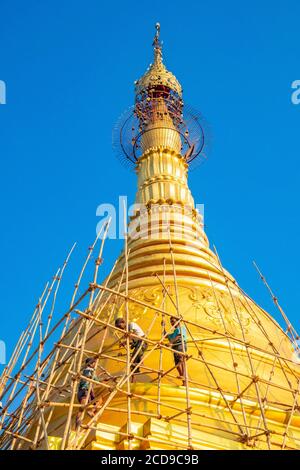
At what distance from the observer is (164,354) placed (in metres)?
11.3

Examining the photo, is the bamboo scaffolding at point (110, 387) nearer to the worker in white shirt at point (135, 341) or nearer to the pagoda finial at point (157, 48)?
the worker in white shirt at point (135, 341)

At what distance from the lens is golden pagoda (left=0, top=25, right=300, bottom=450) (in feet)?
27.2

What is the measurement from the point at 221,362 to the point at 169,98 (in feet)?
35.9

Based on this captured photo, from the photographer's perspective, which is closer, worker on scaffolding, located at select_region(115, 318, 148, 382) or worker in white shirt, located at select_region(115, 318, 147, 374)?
worker on scaffolding, located at select_region(115, 318, 148, 382)

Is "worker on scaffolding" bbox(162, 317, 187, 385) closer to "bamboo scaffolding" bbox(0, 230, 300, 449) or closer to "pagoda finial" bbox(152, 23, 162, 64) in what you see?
"bamboo scaffolding" bbox(0, 230, 300, 449)

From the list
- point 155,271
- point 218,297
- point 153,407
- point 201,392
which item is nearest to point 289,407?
point 201,392

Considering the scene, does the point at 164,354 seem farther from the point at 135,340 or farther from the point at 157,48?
the point at 157,48

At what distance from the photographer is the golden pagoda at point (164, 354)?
8.28 metres

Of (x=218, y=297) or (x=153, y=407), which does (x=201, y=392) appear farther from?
(x=218, y=297)

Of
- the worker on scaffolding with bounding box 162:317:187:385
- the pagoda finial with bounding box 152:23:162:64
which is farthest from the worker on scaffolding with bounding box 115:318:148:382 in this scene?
the pagoda finial with bounding box 152:23:162:64

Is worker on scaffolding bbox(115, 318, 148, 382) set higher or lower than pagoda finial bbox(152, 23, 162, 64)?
lower

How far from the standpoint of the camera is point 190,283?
1347 centimetres

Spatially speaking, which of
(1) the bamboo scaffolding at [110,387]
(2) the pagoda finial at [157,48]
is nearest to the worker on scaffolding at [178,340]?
(1) the bamboo scaffolding at [110,387]

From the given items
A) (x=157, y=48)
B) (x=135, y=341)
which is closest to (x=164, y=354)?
(x=135, y=341)
